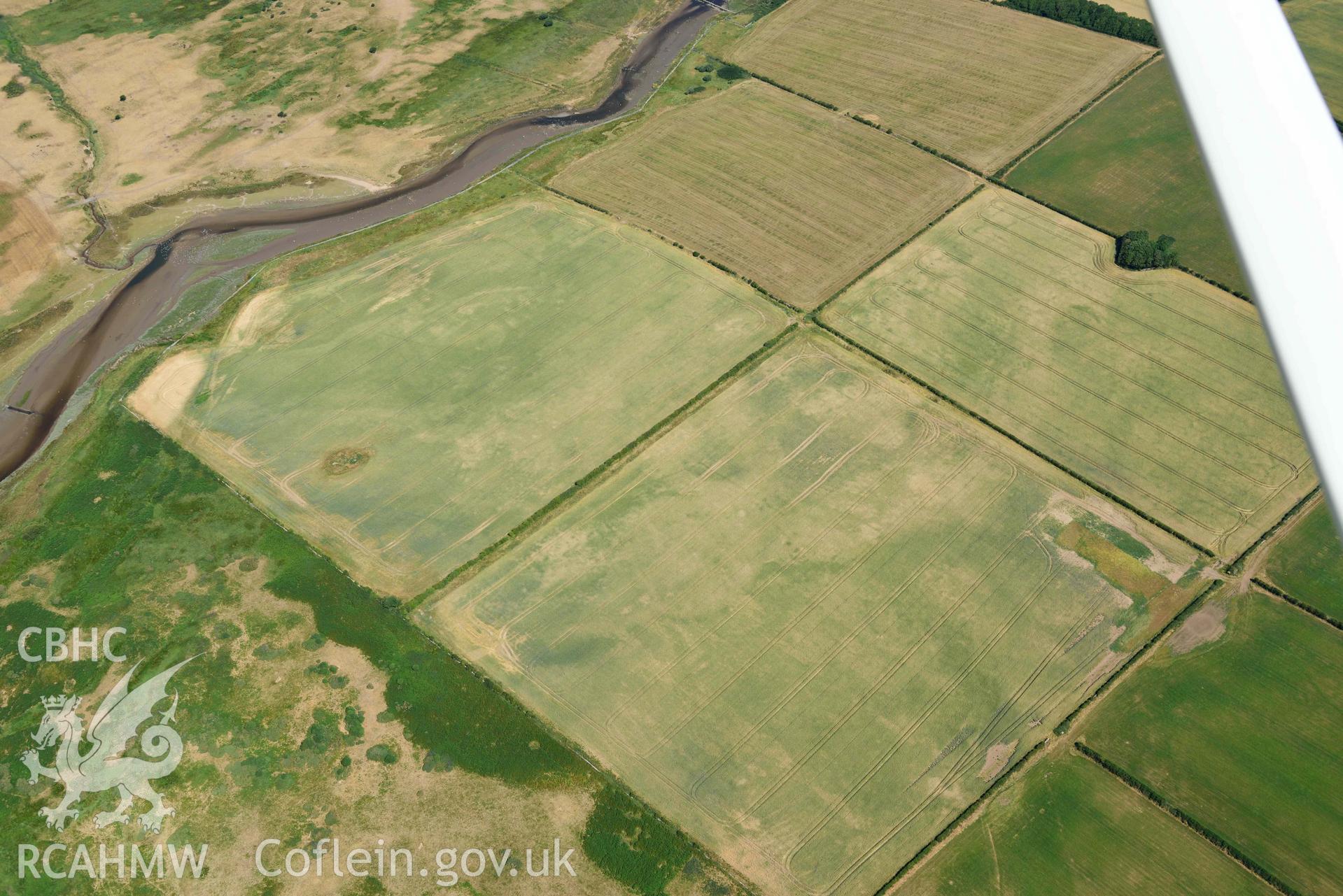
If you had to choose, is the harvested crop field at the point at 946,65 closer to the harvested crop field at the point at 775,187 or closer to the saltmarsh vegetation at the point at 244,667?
the harvested crop field at the point at 775,187

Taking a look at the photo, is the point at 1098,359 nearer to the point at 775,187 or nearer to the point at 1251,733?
the point at 1251,733

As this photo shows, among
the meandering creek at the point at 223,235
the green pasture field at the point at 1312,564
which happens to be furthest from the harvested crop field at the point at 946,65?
the green pasture field at the point at 1312,564

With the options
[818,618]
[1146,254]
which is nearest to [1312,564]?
[1146,254]

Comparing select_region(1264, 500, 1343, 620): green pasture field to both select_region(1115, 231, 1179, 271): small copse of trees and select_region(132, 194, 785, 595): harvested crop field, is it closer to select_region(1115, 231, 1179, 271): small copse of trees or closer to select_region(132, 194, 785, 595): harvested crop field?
select_region(1115, 231, 1179, 271): small copse of trees

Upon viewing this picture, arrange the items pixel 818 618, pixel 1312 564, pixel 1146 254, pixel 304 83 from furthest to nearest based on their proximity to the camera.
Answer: pixel 304 83 → pixel 1146 254 → pixel 1312 564 → pixel 818 618

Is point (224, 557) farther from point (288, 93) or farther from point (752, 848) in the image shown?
point (288, 93)

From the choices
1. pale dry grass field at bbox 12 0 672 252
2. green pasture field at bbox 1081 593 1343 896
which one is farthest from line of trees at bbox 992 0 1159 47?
green pasture field at bbox 1081 593 1343 896
